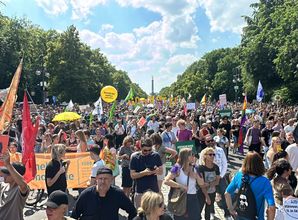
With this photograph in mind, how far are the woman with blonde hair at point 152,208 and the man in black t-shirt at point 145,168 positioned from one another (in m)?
2.37

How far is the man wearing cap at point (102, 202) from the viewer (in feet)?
14.1

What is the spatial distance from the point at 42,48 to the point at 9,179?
225 ft

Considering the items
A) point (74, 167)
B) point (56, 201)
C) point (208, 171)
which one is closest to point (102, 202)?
point (56, 201)

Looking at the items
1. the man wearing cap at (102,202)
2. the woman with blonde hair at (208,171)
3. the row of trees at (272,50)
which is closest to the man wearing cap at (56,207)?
the man wearing cap at (102,202)

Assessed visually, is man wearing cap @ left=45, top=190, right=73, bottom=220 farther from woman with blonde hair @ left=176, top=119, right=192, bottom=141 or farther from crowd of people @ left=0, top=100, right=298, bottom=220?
woman with blonde hair @ left=176, top=119, right=192, bottom=141

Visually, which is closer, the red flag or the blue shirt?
the blue shirt

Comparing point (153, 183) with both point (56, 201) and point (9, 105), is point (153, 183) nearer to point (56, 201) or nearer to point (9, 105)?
point (9, 105)

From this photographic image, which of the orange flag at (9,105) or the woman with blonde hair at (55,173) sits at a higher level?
the orange flag at (9,105)

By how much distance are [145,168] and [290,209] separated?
7.80 ft

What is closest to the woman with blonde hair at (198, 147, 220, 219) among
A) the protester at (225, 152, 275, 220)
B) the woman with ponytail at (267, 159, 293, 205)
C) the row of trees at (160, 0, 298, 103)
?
the woman with ponytail at (267, 159, 293, 205)

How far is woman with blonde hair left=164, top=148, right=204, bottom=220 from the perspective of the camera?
6.07 meters

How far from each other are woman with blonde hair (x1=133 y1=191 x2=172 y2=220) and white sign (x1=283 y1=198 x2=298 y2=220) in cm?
178

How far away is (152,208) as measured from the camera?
392cm

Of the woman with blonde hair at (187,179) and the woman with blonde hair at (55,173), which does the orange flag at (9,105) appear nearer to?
the woman with blonde hair at (55,173)
